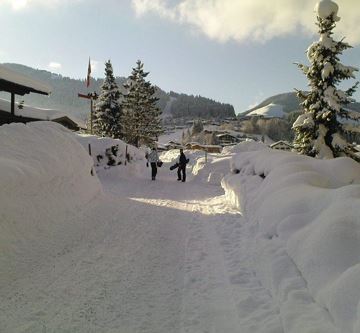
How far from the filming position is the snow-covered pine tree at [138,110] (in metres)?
47.6

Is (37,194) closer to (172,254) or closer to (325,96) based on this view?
(172,254)

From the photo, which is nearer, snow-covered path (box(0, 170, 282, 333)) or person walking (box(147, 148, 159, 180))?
snow-covered path (box(0, 170, 282, 333))

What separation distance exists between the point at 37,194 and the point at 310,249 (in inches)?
202

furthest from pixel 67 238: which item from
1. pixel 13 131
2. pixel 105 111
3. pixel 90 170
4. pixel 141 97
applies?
pixel 141 97

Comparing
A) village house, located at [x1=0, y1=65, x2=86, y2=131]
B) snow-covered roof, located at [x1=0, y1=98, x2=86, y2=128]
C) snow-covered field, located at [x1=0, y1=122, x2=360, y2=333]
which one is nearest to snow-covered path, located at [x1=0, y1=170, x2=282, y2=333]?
snow-covered field, located at [x1=0, y1=122, x2=360, y2=333]

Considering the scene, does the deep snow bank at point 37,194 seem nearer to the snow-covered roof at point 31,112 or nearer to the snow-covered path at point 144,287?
the snow-covered path at point 144,287

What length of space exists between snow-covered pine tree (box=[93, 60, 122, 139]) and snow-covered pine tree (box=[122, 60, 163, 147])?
235cm

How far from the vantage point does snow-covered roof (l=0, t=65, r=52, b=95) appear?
1562cm

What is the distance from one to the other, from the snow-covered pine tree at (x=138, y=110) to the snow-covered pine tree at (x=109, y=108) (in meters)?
2.35

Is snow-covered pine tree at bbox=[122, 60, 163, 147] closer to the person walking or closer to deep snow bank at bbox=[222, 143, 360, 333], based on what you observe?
the person walking

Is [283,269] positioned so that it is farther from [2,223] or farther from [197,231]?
[2,223]

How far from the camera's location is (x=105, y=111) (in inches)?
1722

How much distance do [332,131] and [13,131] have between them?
14.7m

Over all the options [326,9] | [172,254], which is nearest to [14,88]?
[172,254]
